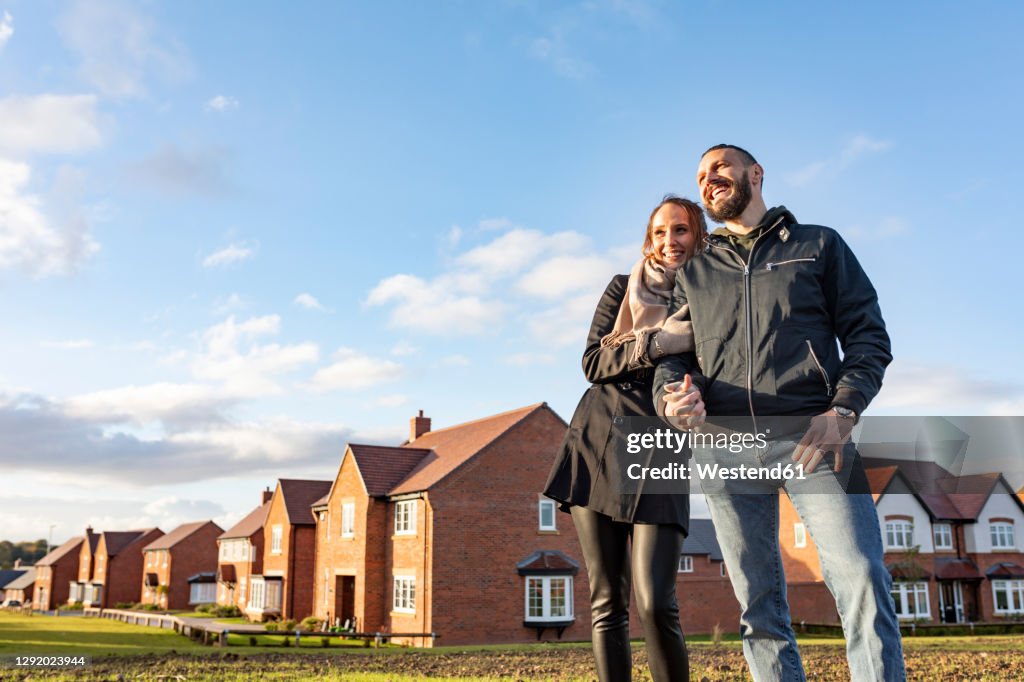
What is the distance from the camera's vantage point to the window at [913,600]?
4126 cm

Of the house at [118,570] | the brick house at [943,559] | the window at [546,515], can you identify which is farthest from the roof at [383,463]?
the house at [118,570]

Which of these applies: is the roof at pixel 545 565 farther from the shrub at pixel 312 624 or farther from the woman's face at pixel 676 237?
the woman's face at pixel 676 237

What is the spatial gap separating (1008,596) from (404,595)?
34307 millimetres

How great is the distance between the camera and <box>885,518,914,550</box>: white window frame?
1636 inches

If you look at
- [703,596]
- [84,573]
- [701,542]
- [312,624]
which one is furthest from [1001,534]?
[84,573]

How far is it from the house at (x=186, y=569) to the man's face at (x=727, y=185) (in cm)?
6989

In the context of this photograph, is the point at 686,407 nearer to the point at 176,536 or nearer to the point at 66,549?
the point at 176,536

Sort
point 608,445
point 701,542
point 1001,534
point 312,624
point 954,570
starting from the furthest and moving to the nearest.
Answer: point 1001,534
point 954,570
point 701,542
point 312,624
point 608,445

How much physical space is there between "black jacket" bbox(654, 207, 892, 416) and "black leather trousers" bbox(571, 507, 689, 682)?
30.5 inches

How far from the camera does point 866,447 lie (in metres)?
3.13

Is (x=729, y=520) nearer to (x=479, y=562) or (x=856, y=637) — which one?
(x=856, y=637)

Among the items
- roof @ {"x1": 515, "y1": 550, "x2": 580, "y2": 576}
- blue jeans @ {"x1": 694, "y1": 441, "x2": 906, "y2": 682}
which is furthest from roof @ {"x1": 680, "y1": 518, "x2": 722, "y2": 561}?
blue jeans @ {"x1": 694, "y1": 441, "x2": 906, "y2": 682}

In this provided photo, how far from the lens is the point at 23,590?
9169 cm

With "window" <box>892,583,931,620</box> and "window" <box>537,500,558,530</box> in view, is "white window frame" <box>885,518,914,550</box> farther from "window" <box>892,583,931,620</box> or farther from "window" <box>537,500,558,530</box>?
"window" <box>537,500,558,530</box>
